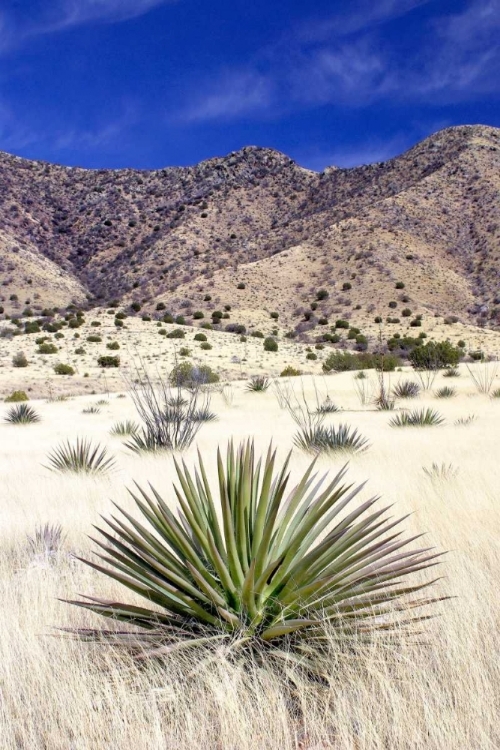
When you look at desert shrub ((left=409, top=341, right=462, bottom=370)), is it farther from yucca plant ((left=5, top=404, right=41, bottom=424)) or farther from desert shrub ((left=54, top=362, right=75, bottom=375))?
desert shrub ((left=54, top=362, right=75, bottom=375))

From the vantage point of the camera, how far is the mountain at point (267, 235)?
51438 millimetres

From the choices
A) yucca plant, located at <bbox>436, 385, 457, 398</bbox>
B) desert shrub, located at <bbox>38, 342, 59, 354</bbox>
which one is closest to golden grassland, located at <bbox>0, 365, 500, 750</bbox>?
yucca plant, located at <bbox>436, 385, 457, 398</bbox>

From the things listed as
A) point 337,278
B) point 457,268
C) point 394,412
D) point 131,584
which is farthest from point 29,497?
point 457,268

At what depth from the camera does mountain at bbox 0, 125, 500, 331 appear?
51438 millimetres

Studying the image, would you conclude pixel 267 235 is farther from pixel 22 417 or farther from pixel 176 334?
pixel 22 417

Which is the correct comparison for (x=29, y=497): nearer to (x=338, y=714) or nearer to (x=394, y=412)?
(x=338, y=714)

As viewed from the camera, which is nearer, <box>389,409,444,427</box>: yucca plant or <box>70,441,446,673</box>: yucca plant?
<box>70,441,446,673</box>: yucca plant

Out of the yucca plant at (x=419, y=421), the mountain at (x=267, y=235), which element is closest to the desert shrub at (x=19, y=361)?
the mountain at (x=267, y=235)

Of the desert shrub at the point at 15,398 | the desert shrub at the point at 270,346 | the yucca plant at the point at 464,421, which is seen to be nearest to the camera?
the yucca plant at the point at 464,421

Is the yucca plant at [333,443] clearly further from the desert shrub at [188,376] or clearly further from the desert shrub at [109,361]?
the desert shrub at [109,361]

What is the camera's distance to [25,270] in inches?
2430

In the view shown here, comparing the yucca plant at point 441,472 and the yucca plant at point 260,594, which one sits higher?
the yucca plant at point 260,594

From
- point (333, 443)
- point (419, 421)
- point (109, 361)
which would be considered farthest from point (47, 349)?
point (333, 443)

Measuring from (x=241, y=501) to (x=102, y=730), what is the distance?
1.13 metres
